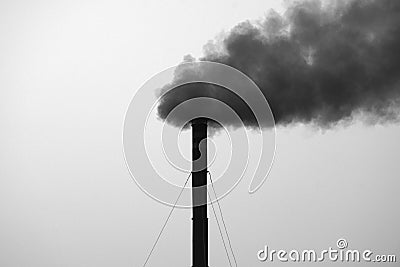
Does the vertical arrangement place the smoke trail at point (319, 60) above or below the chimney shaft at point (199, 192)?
above

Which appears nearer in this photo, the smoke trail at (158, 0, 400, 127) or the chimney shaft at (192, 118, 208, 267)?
the chimney shaft at (192, 118, 208, 267)

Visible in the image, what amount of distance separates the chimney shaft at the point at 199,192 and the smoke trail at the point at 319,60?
0.56 m

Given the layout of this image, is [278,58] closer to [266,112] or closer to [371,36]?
[266,112]

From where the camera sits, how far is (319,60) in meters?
8.09

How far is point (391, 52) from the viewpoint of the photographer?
795 centimetres

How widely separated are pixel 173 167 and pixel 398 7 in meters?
4.53

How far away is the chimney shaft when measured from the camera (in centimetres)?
774

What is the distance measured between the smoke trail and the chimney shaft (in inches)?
21.9

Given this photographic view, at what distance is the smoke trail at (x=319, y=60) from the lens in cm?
793

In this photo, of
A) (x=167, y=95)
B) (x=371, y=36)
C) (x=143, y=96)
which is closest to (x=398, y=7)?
(x=371, y=36)

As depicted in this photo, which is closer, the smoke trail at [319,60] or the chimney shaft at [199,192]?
the chimney shaft at [199,192]

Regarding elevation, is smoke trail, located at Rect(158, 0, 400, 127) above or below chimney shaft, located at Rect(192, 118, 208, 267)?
above

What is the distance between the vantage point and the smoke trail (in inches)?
312

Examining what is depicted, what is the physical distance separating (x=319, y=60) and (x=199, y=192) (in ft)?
9.07
